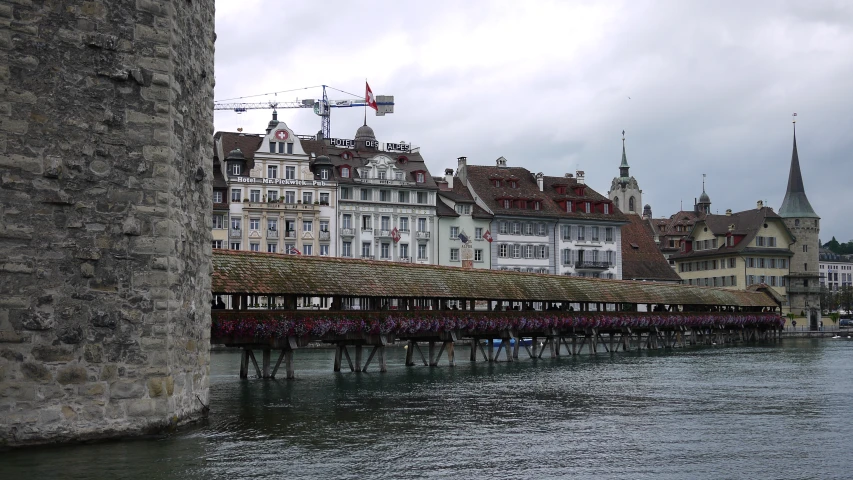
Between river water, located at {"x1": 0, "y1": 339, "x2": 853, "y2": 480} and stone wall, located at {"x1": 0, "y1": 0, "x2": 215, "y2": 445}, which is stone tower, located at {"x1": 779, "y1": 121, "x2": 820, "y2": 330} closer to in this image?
river water, located at {"x1": 0, "y1": 339, "x2": 853, "y2": 480}

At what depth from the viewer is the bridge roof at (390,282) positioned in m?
25.2

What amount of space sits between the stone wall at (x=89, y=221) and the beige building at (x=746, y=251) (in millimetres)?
74270

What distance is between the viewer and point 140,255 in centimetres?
1355

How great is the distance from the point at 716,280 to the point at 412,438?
246 ft

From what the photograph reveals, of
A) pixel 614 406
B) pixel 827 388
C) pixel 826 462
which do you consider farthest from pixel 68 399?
pixel 827 388

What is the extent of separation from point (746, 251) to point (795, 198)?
26.2ft

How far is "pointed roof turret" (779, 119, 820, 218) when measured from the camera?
85.2 m

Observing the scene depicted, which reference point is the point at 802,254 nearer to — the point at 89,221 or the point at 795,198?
the point at 795,198

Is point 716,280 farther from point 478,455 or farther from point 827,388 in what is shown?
point 478,455

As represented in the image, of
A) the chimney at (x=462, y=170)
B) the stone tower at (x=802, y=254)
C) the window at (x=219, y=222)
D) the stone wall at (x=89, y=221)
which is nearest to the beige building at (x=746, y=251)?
the stone tower at (x=802, y=254)

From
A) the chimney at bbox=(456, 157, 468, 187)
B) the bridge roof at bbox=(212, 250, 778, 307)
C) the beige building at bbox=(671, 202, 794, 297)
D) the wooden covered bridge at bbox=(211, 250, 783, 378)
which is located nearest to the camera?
the bridge roof at bbox=(212, 250, 778, 307)

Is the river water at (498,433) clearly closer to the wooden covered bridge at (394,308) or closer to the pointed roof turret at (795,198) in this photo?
the wooden covered bridge at (394,308)

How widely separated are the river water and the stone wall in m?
0.67

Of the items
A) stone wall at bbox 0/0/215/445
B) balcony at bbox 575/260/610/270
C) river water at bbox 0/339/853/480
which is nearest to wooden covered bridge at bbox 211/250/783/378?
river water at bbox 0/339/853/480
